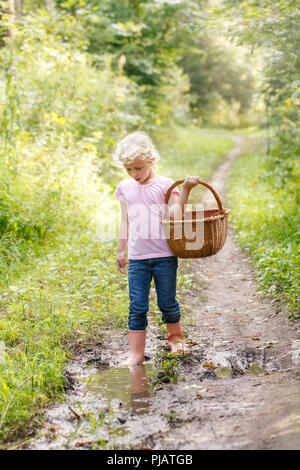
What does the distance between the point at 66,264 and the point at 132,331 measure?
2376 mm

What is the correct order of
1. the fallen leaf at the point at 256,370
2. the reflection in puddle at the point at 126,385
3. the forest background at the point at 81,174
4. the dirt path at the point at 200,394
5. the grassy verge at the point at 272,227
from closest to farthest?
the dirt path at the point at 200,394, the reflection in puddle at the point at 126,385, the fallen leaf at the point at 256,370, the forest background at the point at 81,174, the grassy verge at the point at 272,227

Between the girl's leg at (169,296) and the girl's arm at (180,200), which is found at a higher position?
the girl's arm at (180,200)

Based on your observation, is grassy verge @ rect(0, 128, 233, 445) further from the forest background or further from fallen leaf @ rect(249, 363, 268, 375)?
fallen leaf @ rect(249, 363, 268, 375)

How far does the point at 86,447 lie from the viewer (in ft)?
8.52

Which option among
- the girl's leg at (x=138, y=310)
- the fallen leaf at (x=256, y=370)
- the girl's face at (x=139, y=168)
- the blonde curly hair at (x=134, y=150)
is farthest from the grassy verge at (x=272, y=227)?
the blonde curly hair at (x=134, y=150)

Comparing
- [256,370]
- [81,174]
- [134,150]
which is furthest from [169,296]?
[81,174]

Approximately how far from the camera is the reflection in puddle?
10.5 ft

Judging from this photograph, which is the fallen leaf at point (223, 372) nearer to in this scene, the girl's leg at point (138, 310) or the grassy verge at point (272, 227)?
the girl's leg at point (138, 310)

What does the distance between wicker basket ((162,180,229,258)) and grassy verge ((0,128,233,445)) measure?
4.01 ft

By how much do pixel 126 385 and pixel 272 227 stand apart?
488 centimetres

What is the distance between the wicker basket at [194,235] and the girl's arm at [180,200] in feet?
0.17

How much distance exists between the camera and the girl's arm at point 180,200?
3633 millimetres

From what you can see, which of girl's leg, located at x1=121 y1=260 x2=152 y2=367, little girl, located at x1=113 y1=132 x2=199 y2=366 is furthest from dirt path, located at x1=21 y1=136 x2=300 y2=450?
little girl, located at x1=113 y1=132 x2=199 y2=366
